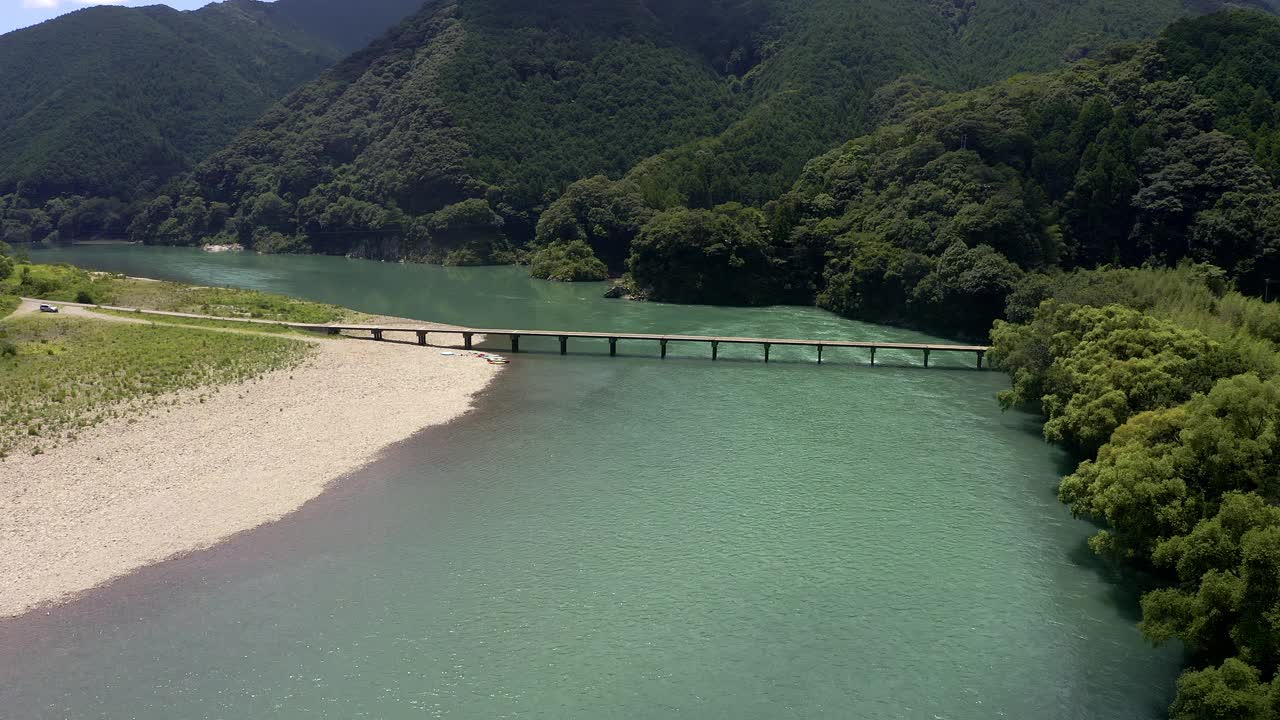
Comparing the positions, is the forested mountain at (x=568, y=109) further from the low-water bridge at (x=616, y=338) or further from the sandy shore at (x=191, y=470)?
the sandy shore at (x=191, y=470)

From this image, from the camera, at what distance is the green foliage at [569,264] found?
379ft

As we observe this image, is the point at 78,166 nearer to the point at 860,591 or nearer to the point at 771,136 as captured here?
the point at 771,136

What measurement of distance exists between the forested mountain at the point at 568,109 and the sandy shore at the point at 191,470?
3023 inches

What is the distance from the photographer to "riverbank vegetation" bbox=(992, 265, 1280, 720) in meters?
19.9

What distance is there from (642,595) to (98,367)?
124 feet

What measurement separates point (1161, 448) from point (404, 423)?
34.6m

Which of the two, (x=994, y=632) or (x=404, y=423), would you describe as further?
(x=404, y=423)

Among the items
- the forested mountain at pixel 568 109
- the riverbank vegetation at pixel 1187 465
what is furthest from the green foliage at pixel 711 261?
the riverbank vegetation at pixel 1187 465

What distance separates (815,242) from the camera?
90438mm

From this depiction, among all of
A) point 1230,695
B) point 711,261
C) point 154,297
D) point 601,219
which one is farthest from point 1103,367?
point 601,219

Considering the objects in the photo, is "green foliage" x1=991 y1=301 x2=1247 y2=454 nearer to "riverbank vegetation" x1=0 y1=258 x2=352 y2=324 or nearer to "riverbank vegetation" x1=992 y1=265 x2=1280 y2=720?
"riverbank vegetation" x1=992 y1=265 x2=1280 y2=720

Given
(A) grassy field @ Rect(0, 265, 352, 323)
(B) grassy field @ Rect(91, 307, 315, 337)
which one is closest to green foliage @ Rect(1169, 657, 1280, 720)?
Result: (B) grassy field @ Rect(91, 307, 315, 337)

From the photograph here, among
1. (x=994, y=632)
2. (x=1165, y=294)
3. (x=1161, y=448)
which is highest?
(x=1165, y=294)

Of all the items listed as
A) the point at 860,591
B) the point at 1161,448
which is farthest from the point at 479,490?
the point at 1161,448
